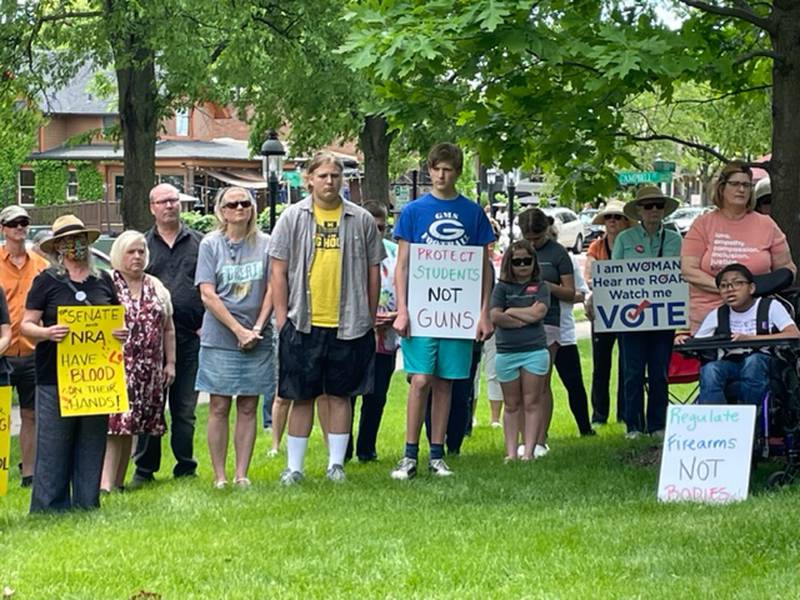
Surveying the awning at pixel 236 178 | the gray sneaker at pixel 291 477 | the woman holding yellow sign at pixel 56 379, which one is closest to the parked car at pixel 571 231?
the awning at pixel 236 178

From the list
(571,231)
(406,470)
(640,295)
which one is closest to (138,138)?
(640,295)

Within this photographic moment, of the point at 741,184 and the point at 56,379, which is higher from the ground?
the point at 741,184

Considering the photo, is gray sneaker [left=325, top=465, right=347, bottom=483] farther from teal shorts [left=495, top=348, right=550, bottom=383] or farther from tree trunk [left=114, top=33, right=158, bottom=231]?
tree trunk [left=114, top=33, right=158, bottom=231]

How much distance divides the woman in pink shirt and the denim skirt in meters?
2.79

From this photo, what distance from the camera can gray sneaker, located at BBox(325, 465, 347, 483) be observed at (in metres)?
10.0

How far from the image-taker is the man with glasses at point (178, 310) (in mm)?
10742

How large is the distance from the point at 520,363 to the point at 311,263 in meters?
1.91

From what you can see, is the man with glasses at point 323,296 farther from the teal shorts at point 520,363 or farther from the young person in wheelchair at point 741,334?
the young person in wheelchair at point 741,334

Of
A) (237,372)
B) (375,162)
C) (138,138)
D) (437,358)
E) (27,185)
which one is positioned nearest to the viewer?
(237,372)

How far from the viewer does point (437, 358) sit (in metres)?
10.1

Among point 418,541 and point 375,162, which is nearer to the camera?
point 418,541

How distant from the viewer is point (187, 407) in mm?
10883

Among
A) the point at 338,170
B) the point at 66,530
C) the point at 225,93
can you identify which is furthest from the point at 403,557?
the point at 225,93

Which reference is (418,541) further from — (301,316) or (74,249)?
(74,249)
